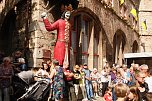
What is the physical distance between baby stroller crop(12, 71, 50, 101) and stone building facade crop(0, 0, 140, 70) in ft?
4.36

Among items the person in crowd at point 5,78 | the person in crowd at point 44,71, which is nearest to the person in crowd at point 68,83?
the person in crowd at point 44,71

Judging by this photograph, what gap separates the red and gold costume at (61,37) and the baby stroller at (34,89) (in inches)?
26.1

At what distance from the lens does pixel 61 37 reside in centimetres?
705

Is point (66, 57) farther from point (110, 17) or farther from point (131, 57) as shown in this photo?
point (131, 57)

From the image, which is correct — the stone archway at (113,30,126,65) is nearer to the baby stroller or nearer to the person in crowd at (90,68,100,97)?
the person in crowd at (90,68,100,97)

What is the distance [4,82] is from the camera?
276 inches

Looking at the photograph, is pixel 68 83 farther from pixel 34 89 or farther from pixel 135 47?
pixel 135 47

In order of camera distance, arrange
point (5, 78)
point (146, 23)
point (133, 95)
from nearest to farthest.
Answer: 1. point (133, 95)
2. point (5, 78)
3. point (146, 23)

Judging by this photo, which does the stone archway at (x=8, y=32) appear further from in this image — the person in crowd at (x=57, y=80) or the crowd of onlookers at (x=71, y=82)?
the person in crowd at (x=57, y=80)

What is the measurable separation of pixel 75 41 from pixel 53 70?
4511mm

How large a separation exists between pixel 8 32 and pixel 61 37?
4118 mm

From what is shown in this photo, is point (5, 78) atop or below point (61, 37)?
below

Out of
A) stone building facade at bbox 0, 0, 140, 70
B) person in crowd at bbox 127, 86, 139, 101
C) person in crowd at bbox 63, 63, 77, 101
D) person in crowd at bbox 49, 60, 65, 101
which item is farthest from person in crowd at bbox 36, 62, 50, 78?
person in crowd at bbox 127, 86, 139, 101

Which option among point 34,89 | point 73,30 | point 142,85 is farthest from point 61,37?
point 73,30
